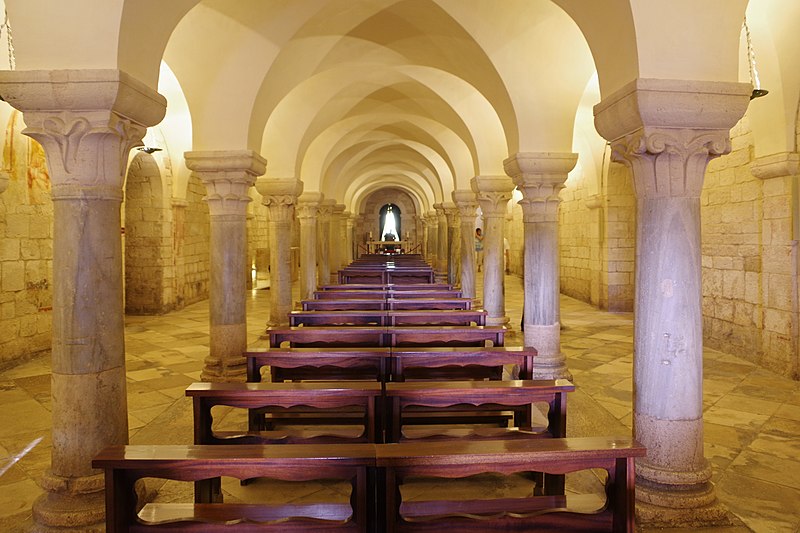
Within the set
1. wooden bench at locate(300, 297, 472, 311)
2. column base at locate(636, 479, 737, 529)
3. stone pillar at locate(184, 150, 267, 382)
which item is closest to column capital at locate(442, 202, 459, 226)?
wooden bench at locate(300, 297, 472, 311)

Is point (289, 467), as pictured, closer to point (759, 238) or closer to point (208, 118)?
point (208, 118)

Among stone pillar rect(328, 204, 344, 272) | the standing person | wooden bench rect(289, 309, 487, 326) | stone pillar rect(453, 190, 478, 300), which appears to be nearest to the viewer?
wooden bench rect(289, 309, 487, 326)

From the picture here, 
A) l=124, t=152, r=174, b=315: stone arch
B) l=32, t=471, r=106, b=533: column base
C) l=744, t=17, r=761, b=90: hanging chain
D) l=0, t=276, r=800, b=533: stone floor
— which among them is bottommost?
l=0, t=276, r=800, b=533: stone floor

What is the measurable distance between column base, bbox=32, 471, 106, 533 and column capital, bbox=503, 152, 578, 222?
471 centimetres

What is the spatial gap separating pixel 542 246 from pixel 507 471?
173 inches

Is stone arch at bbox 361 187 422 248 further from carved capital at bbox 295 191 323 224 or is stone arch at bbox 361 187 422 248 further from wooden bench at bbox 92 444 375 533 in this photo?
wooden bench at bbox 92 444 375 533

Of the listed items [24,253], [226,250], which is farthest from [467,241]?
[24,253]

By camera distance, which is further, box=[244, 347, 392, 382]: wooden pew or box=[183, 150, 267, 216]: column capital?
box=[183, 150, 267, 216]: column capital

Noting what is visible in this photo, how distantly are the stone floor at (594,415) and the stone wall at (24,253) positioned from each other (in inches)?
16.2

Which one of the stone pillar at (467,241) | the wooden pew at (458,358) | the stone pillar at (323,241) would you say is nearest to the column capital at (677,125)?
the wooden pew at (458,358)

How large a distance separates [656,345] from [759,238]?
4.72 metres

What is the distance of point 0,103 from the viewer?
654 cm

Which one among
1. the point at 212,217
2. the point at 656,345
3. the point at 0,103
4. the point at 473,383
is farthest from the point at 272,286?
the point at 656,345

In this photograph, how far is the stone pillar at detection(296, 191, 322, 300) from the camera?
11.1 meters
